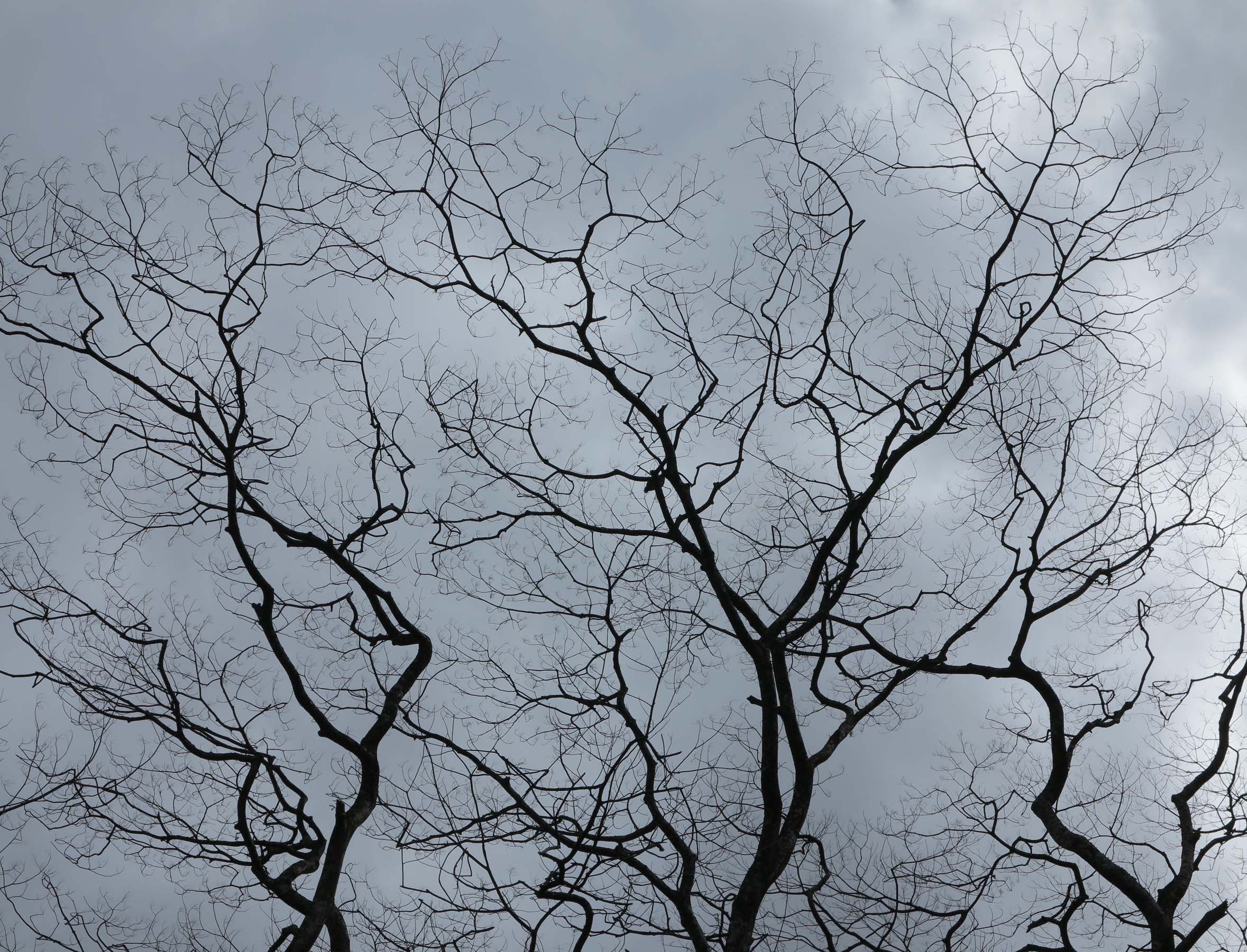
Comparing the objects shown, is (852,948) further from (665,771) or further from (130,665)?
(130,665)

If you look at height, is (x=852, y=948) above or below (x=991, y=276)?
below

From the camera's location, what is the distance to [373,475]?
31.0 feet

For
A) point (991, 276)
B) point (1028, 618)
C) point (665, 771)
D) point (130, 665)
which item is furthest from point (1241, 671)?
point (130, 665)

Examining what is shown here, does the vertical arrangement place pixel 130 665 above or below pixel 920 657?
below

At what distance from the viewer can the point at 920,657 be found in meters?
9.30

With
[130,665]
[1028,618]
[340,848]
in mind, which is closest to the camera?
[340,848]

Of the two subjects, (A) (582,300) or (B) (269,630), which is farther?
(A) (582,300)

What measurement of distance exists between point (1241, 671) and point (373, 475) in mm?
8317

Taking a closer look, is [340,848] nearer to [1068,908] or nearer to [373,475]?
[373,475]

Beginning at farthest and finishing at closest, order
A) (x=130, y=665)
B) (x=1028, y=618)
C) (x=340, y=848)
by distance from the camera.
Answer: (x=1028, y=618) → (x=130, y=665) → (x=340, y=848)

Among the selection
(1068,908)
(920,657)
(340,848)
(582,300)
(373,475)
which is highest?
(582,300)

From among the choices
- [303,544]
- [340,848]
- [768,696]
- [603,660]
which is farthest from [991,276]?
[340,848]

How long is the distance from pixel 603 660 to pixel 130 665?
4.09 m

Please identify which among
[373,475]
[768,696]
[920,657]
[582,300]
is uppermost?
[582,300]
